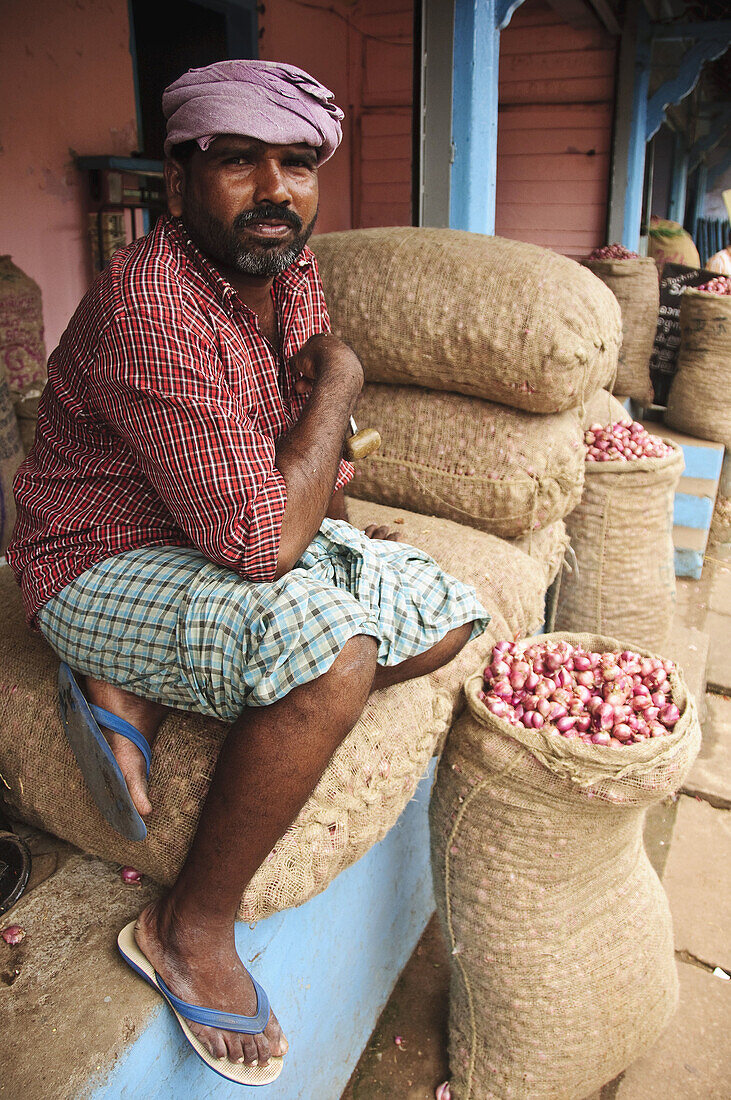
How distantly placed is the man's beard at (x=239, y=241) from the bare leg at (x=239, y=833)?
64 cm

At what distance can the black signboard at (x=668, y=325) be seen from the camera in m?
5.64

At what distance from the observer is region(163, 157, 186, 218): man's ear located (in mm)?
1392

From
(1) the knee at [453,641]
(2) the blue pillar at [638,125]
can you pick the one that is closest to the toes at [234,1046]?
(1) the knee at [453,641]

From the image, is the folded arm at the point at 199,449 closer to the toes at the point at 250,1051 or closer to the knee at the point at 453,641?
the knee at the point at 453,641

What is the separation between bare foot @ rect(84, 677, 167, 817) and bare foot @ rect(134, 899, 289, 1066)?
184 mm

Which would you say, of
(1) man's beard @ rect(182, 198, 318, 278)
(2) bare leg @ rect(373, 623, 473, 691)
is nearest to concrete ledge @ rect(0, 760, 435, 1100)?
(2) bare leg @ rect(373, 623, 473, 691)

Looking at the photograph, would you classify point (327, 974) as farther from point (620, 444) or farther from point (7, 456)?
point (620, 444)

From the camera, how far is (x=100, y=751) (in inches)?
48.3

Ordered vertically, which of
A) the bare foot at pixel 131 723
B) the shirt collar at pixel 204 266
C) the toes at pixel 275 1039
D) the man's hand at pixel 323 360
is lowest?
→ the toes at pixel 275 1039

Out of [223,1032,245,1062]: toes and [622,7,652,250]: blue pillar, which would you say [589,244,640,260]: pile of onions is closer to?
[622,7,652,250]: blue pillar

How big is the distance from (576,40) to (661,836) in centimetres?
625

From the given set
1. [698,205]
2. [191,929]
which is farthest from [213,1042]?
[698,205]

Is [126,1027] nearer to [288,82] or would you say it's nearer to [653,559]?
[288,82]

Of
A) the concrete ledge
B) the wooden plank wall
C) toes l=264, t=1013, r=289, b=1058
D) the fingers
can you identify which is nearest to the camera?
the concrete ledge
